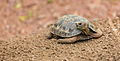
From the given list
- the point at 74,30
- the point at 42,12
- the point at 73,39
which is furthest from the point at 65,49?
the point at 42,12

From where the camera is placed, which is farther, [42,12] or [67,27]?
[42,12]

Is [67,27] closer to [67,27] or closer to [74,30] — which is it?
[67,27]

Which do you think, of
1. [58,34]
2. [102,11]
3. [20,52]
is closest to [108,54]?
[58,34]

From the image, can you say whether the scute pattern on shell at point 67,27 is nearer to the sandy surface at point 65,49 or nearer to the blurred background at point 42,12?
the sandy surface at point 65,49

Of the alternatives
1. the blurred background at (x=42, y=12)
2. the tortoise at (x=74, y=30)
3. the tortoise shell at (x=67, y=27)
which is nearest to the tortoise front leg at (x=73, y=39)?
the tortoise at (x=74, y=30)

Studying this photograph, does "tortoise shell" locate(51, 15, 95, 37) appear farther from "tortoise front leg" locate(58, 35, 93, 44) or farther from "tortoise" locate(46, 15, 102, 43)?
"tortoise front leg" locate(58, 35, 93, 44)

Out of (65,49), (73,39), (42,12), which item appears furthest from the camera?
(42,12)
